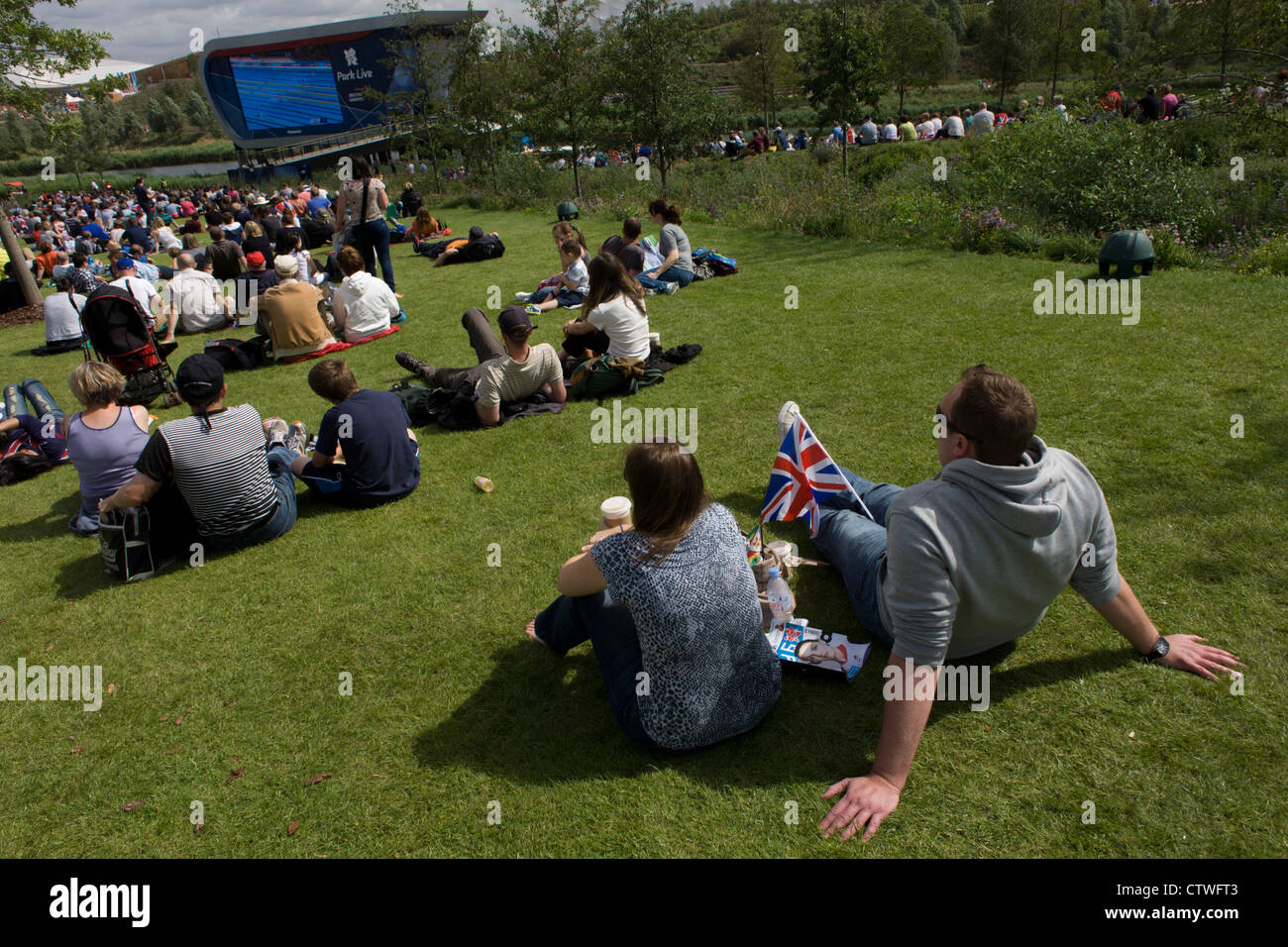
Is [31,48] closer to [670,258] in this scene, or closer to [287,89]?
[670,258]

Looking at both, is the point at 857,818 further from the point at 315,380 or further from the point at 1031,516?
the point at 315,380

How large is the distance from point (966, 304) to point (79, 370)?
9.11 meters

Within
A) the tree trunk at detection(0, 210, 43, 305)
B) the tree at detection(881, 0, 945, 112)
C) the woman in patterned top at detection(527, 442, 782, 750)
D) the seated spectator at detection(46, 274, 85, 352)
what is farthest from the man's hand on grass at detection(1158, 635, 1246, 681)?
the tree at detection(881, 0, 945, 112)

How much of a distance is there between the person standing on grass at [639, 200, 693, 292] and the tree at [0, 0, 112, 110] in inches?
435

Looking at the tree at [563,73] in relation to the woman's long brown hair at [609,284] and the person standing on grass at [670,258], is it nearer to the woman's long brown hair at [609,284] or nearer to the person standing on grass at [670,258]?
the person standing on grass at [670,258]

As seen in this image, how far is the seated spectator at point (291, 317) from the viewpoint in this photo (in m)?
10.1

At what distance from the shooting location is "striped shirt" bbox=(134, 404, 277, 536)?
5.12 metres

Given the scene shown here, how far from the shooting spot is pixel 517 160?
24688 millimetres

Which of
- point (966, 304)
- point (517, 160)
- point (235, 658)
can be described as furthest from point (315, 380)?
point (517, 160)

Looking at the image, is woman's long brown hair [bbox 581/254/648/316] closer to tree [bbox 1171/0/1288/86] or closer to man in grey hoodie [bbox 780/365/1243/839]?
man in grey hoodie [bbox 780/365/1243/839]

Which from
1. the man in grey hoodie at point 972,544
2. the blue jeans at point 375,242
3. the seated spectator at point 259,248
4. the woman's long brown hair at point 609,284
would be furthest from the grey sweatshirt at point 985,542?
the seated spectator at point 259,248

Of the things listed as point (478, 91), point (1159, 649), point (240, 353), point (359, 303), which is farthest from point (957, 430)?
point (478, 91)

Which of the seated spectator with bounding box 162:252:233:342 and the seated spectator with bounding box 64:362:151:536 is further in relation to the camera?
the seated spectator with bounding box 162:252:233:342

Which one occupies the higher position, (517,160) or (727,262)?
(517,160)
